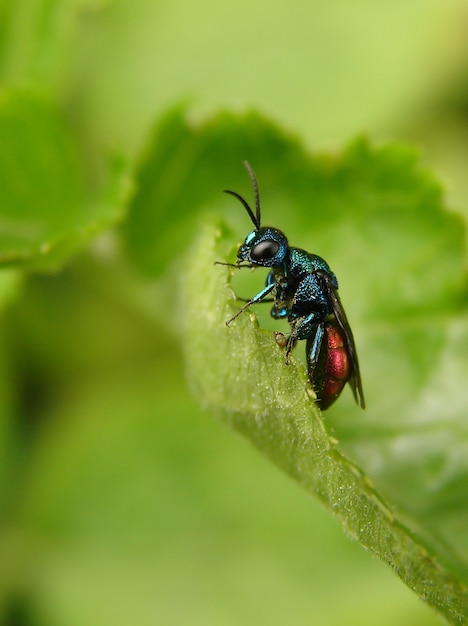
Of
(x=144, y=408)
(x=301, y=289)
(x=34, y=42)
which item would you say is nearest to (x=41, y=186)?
(x=34, y=42)

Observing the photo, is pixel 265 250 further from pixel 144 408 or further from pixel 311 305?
pixel 144 408

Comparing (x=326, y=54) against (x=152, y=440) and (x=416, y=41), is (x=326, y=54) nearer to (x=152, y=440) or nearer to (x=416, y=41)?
(x=416, y=41)

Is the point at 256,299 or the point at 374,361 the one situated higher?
the point at 374,361

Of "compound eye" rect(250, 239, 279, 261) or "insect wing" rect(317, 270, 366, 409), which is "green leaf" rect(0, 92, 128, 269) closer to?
"compound eye" rect(250, 239, 279, 261)

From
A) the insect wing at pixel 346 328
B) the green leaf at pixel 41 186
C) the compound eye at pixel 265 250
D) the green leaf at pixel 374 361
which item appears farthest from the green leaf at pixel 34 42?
the insect wing at pixel 346 328

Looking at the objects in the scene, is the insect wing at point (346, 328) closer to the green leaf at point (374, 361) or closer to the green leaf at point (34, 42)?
the green leaf at point (374, 361)

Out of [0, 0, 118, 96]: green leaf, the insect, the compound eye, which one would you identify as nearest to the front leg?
the insect

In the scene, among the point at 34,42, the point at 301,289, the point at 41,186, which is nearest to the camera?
the point at 301,289

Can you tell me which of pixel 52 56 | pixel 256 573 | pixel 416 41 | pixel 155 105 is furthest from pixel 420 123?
pixel 256 573
